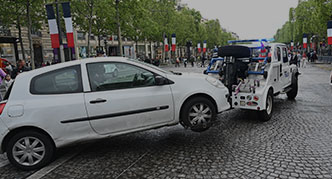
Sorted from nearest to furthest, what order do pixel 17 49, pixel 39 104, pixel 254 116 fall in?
1. pixel 39 104
2. pixel 254 116
3. pixel 17 49

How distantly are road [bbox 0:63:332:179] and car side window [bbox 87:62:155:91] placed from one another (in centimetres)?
125

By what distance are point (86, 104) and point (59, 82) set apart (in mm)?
604

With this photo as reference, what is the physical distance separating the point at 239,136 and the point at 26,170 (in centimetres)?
398

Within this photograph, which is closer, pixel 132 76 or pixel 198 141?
pixel 132 76

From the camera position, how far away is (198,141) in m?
5.11

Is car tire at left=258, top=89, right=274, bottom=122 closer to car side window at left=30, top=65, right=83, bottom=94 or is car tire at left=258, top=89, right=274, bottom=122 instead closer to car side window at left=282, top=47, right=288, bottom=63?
car side window at left=282, top=47, right=288, bottom=63

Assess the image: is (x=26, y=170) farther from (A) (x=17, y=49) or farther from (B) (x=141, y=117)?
(A) (x=17, y=49)

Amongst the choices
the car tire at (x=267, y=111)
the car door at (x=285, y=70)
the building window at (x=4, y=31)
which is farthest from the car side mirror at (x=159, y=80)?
the building window at (x=4, y=31)

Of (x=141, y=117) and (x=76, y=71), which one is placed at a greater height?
(x=76, y=71)

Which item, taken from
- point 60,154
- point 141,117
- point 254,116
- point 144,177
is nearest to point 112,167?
point 144,177

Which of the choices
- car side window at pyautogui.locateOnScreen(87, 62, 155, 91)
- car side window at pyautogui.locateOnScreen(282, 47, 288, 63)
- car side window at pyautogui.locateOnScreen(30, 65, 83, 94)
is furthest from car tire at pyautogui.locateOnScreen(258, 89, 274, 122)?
car side window at pyautogui.locateOnScreen(30, 65, 83, 94)

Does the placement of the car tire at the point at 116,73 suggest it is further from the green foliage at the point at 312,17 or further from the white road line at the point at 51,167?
the green foliage at the point at 312,17

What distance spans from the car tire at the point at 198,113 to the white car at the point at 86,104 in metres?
0.02

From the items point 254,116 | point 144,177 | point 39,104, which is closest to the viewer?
point 144,177
